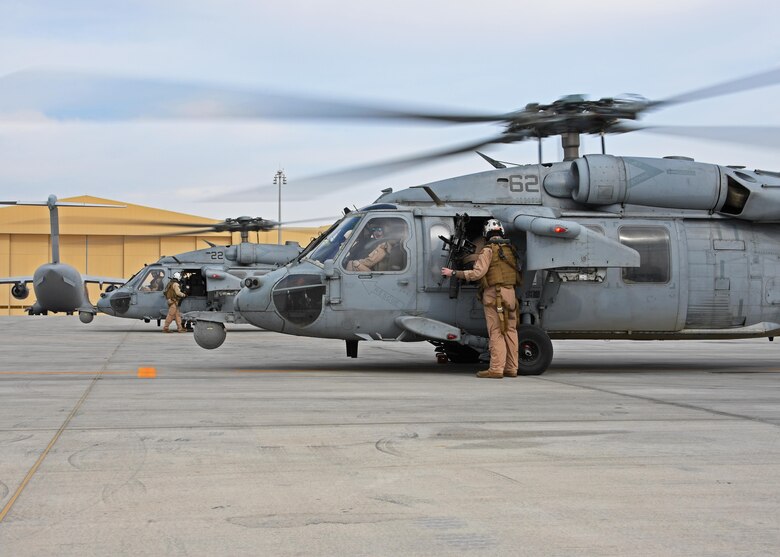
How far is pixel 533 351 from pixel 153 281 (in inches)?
723

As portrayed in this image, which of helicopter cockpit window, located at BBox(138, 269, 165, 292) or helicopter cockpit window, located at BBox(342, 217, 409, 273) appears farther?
helicopter cockpit window, located at BBox(138, 269, 165, 292)

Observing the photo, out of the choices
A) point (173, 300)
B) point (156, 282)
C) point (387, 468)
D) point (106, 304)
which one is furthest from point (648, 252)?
point (106, 304)

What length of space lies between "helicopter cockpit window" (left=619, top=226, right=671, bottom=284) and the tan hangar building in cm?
4962

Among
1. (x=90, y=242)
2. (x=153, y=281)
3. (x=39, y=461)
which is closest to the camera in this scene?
(x=39, y=461)

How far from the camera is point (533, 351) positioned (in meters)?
10.4

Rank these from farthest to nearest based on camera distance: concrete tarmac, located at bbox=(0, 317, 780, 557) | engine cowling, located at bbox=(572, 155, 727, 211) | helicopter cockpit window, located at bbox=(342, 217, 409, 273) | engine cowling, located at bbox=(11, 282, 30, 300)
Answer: engine cowling, located at bbox=(11, 282, 30, 300), engine cowling, located at bbox=(572, 155, 727, 211), helicopter cockpit window, located at bbox=(342, 217, 409, 273), concrete tarmac, located at bbox=(0, 317, 780, 557)

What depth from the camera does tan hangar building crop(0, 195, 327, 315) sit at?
60.2 m

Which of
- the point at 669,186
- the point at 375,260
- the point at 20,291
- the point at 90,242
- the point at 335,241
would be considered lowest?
the point at 20,291

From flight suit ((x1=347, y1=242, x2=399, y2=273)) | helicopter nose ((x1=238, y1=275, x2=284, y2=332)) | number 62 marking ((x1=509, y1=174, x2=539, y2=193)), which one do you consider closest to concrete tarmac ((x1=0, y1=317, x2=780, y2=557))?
helicopter nose ((x1=238, y1=275, x2=284, y2=332))

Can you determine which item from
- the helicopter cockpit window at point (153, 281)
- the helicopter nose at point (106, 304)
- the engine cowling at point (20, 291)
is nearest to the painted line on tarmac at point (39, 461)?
the helicopter cockpit window at point (153, 281)

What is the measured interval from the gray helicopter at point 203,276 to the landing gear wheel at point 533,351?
1634 cm

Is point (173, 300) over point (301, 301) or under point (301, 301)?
under

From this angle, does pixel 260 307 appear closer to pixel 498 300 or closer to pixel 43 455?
pixel 498 300

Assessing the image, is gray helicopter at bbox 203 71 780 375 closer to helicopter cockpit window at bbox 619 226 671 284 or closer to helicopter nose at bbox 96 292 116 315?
helicopter cockpit window at bbox 619 226 671 284
